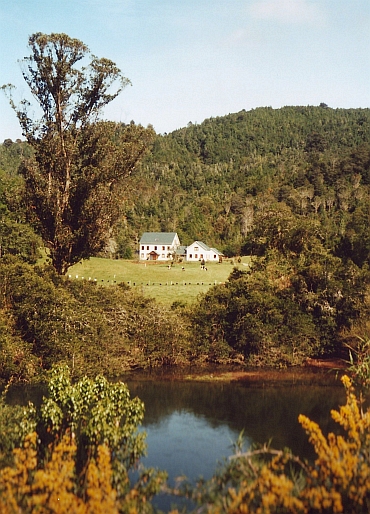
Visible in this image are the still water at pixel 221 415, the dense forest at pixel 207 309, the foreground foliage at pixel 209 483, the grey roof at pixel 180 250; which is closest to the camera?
the foreground foliage at pixel 209 483

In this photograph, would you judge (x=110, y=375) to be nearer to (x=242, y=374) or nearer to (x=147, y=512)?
(x=242, y=374)

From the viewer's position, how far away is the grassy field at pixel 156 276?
41.8m

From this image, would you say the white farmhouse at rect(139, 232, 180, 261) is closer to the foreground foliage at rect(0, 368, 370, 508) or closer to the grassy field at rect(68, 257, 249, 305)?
the grassy field at rect(68, 257, 249, 305)

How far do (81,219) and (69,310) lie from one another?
14.6ft

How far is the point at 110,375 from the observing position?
805 inches

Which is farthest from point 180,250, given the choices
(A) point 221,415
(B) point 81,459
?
(B) point 81,459

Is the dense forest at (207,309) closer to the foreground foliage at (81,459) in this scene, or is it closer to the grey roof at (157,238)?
the foreground foliage at (81,459)

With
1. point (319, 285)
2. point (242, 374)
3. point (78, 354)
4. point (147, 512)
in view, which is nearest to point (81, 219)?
point (78, 354)

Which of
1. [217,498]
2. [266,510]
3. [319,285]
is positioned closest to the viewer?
[266,510]

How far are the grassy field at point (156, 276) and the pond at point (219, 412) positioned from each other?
17.5m

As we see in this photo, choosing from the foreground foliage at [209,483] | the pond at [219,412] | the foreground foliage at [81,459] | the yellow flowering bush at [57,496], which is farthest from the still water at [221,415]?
the yellow flowering bush at [57,496]

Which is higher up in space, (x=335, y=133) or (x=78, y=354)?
(x=335, y=133)

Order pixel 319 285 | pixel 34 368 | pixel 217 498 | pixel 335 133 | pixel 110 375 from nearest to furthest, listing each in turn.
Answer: pixel 217 498 < pixel 34 368 < pixel 110 375 < pixel 319 285 < pixel 335 133

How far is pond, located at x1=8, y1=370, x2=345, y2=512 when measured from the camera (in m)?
Result: 13.4
